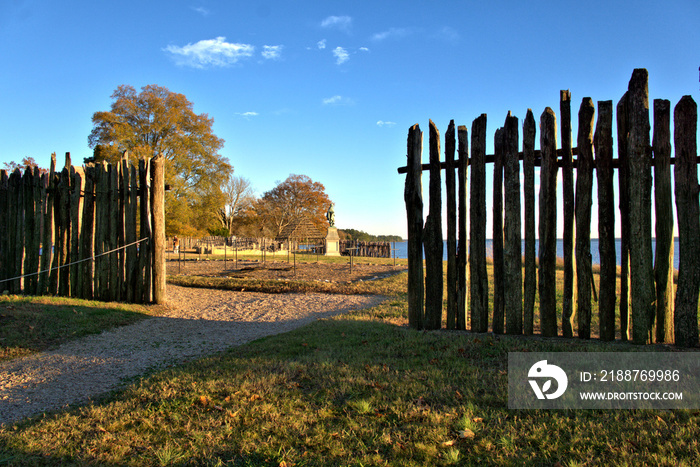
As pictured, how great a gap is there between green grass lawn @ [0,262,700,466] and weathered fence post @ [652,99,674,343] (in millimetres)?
563

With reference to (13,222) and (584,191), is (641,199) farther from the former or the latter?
(13,222)

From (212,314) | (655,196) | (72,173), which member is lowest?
(212,314)

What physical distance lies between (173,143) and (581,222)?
32.8 m

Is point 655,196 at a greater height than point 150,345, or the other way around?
point 655,196

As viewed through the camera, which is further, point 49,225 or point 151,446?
point 49,225

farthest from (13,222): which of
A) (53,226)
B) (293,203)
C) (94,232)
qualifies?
(293,203)

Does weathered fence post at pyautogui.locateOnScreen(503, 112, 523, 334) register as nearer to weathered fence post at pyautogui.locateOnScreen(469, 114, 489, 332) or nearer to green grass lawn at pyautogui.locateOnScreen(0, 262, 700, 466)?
weathered fence post at pyautogui.locateOnScreen(469, 114, 489, 332)

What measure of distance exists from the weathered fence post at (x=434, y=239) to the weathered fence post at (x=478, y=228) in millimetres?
447

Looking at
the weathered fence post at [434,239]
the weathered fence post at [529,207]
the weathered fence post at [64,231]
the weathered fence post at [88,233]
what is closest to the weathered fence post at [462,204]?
the weathered fence post at [434,239]

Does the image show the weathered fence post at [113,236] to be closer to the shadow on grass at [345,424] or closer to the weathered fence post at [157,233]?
the weathered fence post at [157,233]

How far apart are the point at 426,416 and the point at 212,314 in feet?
20.1

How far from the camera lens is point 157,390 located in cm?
364

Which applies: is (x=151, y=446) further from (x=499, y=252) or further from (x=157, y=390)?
(x=499, y=252)

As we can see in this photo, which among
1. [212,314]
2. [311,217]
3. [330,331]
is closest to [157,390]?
[330,331]
